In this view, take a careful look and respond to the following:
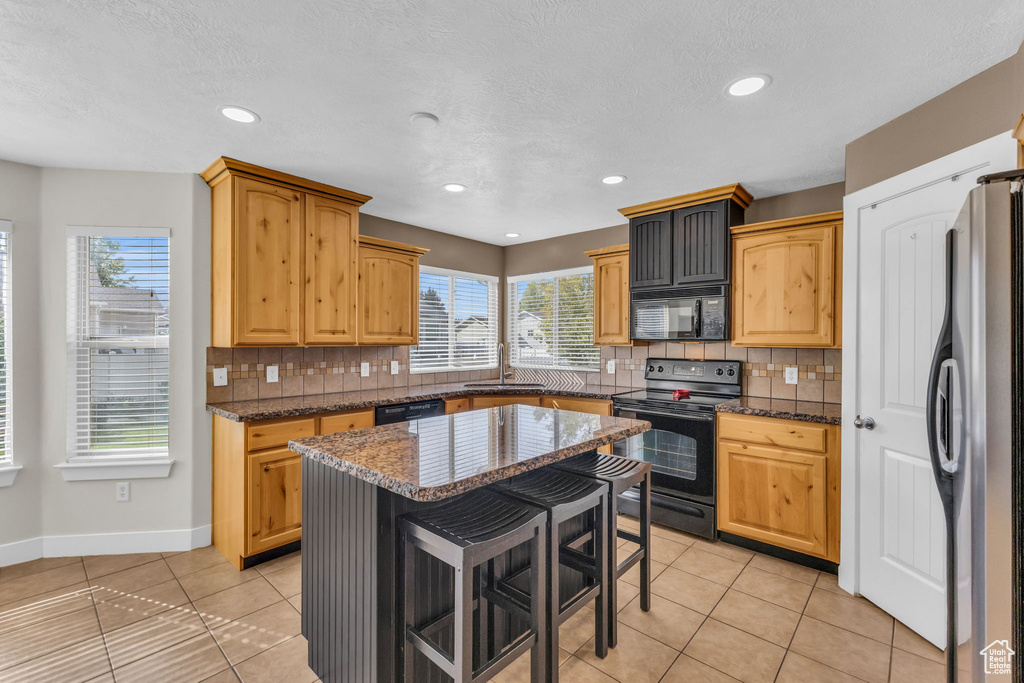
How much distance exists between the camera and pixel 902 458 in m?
2.21

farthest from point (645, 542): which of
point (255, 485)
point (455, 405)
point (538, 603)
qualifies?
point (255, 485)

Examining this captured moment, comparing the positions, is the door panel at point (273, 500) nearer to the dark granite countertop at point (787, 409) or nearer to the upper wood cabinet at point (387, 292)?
the upper wood cabinet at point (387, 292)

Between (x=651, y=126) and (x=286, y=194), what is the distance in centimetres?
240

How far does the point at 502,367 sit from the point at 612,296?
5.51 feet

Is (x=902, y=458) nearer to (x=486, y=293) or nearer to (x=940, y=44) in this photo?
(x=940, y=44)

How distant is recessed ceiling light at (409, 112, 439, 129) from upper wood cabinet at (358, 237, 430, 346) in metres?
1.57

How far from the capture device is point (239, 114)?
88.5 inches

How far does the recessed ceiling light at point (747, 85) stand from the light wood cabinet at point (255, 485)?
9.75 ft

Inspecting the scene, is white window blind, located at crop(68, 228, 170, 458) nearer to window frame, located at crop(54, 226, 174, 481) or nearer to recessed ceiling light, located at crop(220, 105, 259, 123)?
window frame, located at crop(54, 226, 174, 481)

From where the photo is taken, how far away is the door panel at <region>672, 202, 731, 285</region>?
335cm

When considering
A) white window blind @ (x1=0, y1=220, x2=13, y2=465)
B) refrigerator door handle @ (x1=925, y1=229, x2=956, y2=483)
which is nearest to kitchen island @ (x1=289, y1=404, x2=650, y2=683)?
refrigerator door handle @ (x1=925, y1=229, x2=956, y2=483)

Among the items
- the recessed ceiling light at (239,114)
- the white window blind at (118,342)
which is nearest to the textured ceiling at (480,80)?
the recessed ceiling light at (239,114)

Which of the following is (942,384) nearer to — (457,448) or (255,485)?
(457,448)

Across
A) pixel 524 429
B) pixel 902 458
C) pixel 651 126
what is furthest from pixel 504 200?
pixel 902 458
